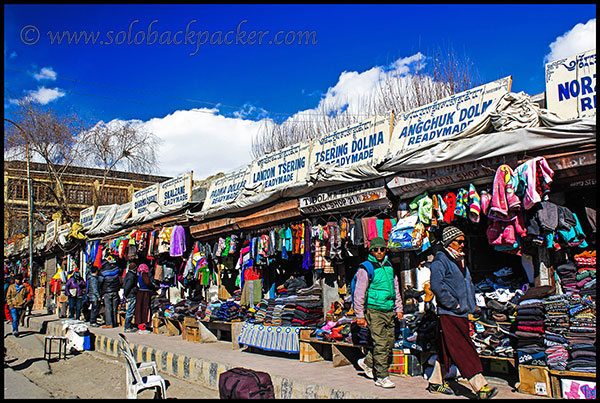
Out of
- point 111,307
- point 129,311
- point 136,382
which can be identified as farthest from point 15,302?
point 136,382

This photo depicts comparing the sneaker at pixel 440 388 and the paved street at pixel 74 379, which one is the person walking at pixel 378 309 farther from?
the paved street at pixel 74 379

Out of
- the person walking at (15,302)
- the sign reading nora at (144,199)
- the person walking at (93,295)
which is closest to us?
the person walking at (93,295)

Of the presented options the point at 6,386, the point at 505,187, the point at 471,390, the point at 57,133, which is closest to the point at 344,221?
the point at 505,187

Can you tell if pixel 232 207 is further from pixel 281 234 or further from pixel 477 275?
pixel 477 275

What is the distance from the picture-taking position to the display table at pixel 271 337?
8570 mm

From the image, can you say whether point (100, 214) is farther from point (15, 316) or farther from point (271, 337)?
point (271, 337)

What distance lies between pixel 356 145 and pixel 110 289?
907cm

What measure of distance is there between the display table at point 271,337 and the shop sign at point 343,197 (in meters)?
2.19

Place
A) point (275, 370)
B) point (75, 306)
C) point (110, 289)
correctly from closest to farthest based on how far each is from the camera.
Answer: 1. point (275, 370)
2. point (110, 289)
3. point (75, 306)

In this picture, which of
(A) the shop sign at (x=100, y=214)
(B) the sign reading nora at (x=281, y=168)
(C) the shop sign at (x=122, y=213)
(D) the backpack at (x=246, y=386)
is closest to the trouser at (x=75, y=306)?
(C) the shop sign at (x=122, y=213)

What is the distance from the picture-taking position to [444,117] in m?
7.54

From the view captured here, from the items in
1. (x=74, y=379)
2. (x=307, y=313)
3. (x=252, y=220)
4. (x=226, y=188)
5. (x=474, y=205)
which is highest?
(x=226, y=188)

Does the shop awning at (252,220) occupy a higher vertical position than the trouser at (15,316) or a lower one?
higher

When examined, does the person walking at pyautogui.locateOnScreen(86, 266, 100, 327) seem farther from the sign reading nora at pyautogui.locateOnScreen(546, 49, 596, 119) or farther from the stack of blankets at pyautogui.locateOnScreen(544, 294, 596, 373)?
the sign reading nora at pyautogui.locateOnScreen(546, 49, 596, 119)
